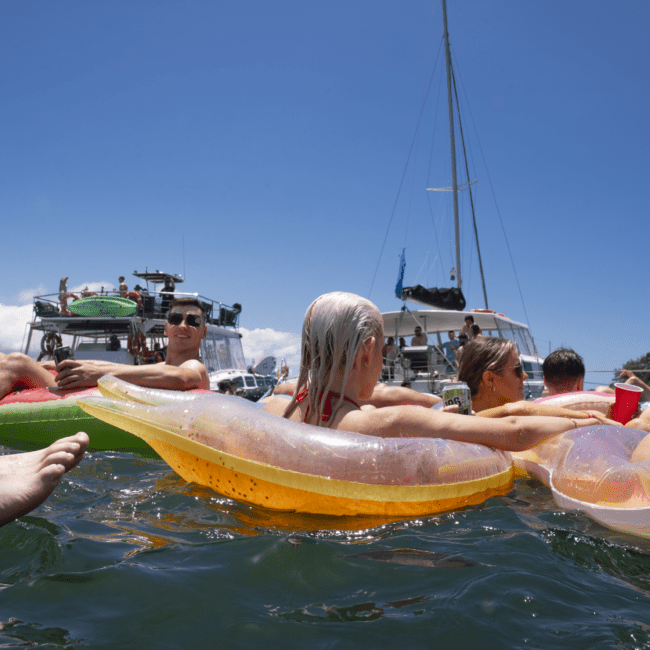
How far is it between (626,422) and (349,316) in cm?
208

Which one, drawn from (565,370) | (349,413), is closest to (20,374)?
(349,413)

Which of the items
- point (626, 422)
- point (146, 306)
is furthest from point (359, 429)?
point (146, 306)

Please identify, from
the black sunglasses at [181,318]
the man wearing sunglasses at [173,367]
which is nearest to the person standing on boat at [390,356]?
the man wearing sunglasses at [173,367]

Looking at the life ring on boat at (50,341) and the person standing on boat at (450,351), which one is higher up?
the person standing on boat at (450,351)

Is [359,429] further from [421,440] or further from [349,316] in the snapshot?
[349,316]

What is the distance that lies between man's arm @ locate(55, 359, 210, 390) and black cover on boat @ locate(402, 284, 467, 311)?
932 centimetres

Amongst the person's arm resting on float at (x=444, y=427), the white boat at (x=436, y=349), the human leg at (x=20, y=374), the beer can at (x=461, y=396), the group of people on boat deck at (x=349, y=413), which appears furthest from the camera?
the white boat at (x=436, y=349)

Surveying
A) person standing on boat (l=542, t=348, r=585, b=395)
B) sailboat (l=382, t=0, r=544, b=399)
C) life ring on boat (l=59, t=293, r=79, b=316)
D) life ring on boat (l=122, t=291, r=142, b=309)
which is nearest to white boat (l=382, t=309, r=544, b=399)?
sailboat (l=382, t=0, r=544, b=399)

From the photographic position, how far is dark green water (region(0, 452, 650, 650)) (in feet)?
Answer: 4.37

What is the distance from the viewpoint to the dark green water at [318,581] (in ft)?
4.37

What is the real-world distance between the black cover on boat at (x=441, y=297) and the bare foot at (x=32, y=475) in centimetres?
1164

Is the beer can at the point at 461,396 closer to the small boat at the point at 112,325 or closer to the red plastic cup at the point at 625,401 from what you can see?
the red plastic cup at the point at 625,401

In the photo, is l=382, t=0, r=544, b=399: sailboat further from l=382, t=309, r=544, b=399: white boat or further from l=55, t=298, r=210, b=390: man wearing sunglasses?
l=55, t=298, r=210, b=390: man wearing sunglasses

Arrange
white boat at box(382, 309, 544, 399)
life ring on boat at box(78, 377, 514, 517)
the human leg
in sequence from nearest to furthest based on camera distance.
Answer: life ring on boat at box(78, 377, 514, 517)
the human leg
white boat at box(382, 309, 544, 399)
